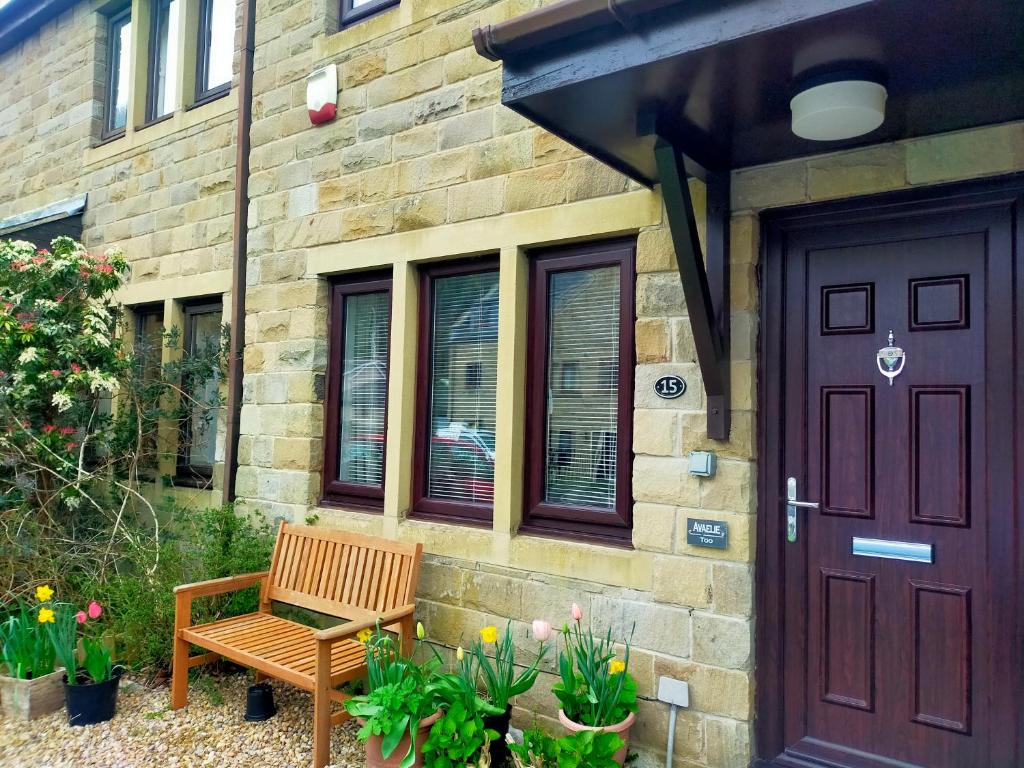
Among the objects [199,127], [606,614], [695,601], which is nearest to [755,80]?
[695,601]

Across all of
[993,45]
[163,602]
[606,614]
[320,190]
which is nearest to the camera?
[993,45]

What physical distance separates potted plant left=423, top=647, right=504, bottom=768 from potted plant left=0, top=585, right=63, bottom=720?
242 cm

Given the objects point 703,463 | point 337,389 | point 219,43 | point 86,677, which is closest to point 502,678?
point 703,463

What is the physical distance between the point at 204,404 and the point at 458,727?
12.0ft

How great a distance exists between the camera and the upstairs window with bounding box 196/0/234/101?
6156 mm

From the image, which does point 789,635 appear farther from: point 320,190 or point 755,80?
point 320,190

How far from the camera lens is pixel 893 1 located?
1929 millimetres

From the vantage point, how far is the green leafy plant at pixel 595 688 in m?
3.10

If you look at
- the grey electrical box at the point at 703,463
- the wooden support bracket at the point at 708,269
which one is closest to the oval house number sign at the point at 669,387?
the wooden support bracket at the point at 708,269

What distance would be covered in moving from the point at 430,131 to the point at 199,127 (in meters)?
2.66

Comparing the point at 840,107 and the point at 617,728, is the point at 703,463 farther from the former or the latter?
the point at 840,107

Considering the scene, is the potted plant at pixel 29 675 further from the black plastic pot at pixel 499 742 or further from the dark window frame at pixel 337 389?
the black plastic pot at pixel 499 742

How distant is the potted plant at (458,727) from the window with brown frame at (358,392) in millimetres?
1586

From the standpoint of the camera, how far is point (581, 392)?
12.5 ft
